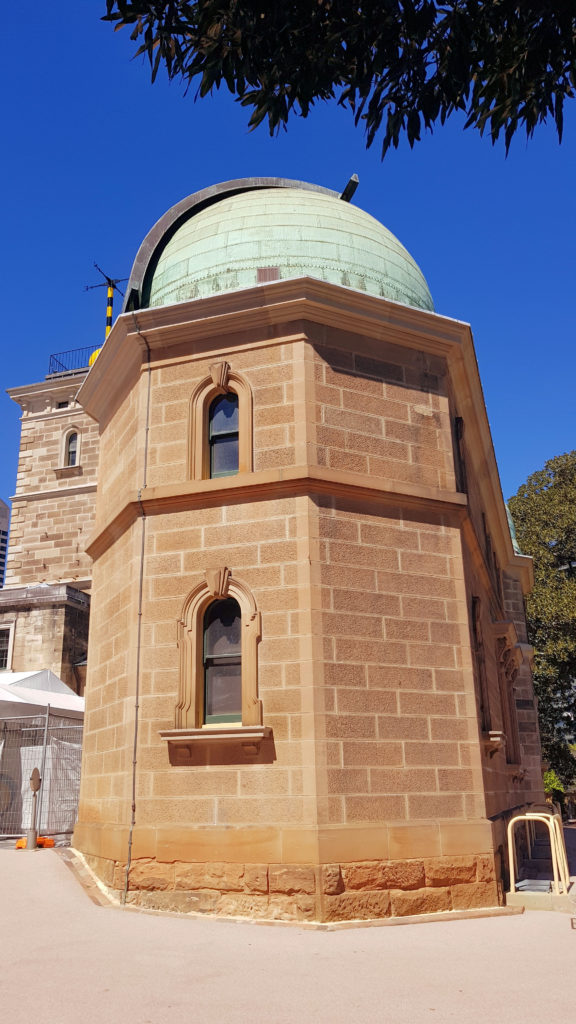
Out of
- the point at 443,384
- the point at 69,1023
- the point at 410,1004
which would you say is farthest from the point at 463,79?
the point at 69,1023

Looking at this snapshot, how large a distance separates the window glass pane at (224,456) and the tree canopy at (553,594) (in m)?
20.1

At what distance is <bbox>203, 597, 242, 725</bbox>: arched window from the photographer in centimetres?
973

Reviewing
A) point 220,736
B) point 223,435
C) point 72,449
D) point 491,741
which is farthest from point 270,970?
point 72,449

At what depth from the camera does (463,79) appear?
664 centimetres

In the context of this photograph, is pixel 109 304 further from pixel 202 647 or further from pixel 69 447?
pixel 202 647

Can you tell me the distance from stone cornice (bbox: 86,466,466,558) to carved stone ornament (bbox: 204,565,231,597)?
2.98 feet

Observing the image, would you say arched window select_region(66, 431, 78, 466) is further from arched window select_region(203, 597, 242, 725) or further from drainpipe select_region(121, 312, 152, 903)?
arched window select_region(203, 597, 242, 725)

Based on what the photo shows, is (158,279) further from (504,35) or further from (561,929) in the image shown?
(561,929)

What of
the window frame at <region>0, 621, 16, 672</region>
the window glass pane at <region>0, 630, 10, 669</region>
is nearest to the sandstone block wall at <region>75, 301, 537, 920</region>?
the window frame at <region>0, 621, 16, 672</region>

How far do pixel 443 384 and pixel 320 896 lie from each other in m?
6.84

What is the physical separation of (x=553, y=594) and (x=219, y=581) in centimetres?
2121

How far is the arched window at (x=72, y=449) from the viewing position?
33562 mm

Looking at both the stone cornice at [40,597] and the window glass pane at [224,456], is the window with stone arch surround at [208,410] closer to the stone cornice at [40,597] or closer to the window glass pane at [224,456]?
the window glass pane at [224,456]

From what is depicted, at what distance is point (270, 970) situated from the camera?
656 cm
